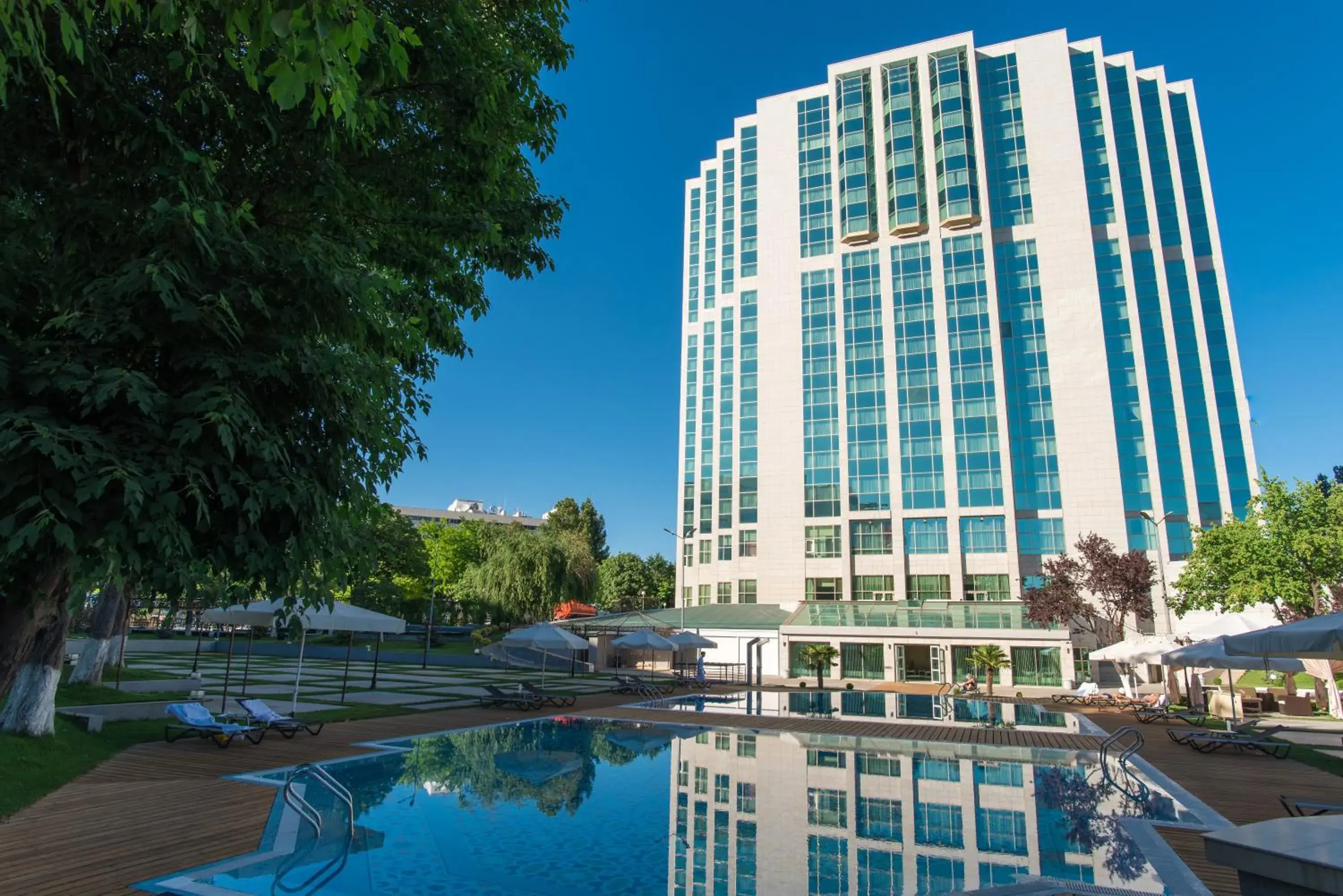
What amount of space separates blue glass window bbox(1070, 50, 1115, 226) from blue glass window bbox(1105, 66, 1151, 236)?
3.34ft

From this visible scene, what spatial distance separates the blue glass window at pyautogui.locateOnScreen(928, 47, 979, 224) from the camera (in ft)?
188

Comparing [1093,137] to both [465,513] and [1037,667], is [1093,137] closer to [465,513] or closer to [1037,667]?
[1037,667]

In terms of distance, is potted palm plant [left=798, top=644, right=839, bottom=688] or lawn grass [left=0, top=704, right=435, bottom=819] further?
potted palm plant [left=798, top=644, right=839, bottom=688]

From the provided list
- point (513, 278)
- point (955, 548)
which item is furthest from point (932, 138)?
point (513, 278)

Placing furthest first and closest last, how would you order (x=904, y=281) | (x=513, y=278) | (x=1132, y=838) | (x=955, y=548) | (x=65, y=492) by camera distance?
1. (x=904, y=281)
2. (x=955, y=548)
3. (x=513, y=278)
4. (x=1132, y=838)
5. (x=65, y=492)

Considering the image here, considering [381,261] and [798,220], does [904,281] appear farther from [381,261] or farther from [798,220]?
[381,261]

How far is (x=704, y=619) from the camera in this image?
5356 centimetres

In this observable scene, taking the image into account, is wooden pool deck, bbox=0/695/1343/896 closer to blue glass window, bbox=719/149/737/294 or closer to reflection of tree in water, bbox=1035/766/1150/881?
reflection of tree in water, bbox=1035/766/1150/881

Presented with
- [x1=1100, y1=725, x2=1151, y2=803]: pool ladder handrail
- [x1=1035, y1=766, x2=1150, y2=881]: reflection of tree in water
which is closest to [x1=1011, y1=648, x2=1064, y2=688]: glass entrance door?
[x1=1100, y1=725, x2=1151, y2=803]: pool ladder handrail

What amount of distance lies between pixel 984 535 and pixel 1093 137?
1366 inches

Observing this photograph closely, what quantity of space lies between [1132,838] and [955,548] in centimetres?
4681

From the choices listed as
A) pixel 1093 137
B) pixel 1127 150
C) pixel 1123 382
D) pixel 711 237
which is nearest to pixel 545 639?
pixel 1123 382

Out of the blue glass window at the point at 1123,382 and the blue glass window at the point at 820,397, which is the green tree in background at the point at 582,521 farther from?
the blue glass window at the point at 1123,382

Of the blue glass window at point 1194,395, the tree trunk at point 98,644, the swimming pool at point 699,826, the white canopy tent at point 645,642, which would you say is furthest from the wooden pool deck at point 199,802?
the blue glass window at point 1194,395
